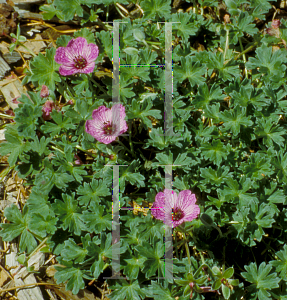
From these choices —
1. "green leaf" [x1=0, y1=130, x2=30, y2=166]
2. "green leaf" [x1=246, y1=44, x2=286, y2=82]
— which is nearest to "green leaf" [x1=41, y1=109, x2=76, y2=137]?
"green leaf" [x1=0, y1=130, x2=30, y2=166]

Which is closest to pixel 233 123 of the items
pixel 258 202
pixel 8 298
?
pixel 258 202

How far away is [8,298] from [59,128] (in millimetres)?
1685

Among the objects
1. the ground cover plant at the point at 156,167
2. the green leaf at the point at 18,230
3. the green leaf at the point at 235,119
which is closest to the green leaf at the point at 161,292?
the ground cover plant at the point at 156,167

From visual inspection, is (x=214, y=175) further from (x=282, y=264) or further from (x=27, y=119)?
(x=27, y=119)

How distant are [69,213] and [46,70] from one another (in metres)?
1.33

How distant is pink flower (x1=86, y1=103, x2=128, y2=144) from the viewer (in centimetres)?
273

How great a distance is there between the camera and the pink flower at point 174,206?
2.56m

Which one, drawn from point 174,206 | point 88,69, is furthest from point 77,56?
point 174,206

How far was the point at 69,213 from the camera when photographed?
109 inches

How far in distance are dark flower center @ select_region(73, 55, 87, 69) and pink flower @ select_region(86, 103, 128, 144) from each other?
1.44 feet

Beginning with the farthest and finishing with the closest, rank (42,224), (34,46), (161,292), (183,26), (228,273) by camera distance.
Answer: (34,46)
(183,26)
(42,224)
(161,292)
(228,273)

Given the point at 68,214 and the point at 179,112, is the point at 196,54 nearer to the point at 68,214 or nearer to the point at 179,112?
the point at 179,112

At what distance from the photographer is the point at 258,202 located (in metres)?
2.73

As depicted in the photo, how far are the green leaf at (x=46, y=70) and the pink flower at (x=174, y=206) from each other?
4.67ft
